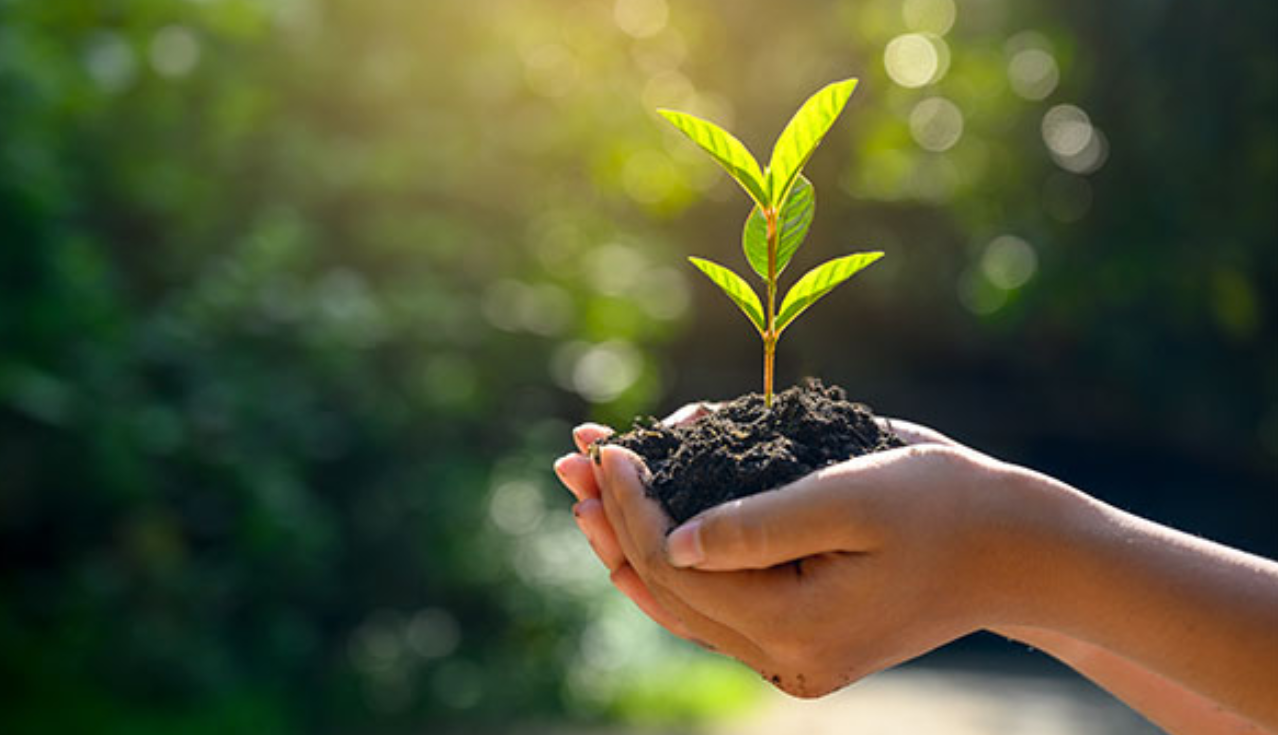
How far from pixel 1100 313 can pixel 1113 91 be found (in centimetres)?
145

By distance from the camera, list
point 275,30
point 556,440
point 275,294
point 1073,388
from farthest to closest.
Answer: point 1073,388 < point 556,440 < point 275,30 < point 275,294

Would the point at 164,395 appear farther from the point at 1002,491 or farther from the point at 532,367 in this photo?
the point at 1002,491

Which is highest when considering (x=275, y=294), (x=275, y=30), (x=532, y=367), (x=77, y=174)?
(x=275, y=30)

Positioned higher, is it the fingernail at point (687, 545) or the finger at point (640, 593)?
the fingernail at point (687, 545)

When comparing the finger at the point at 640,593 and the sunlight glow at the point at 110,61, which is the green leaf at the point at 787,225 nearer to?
the finger at the point at 640,593

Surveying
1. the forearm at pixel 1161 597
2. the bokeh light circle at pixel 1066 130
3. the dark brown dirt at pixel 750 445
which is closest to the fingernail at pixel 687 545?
the dark brown dirt at pixel 750 445

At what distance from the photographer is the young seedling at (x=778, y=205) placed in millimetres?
1711

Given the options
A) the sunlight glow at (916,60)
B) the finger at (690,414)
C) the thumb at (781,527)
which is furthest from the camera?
the sunlight glow at (916,60)

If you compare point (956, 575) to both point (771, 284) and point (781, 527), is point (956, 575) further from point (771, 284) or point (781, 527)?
point (771, 284)

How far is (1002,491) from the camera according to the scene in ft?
4.70

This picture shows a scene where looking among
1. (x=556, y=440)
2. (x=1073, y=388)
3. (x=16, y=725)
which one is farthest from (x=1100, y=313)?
(x=16, y=725)

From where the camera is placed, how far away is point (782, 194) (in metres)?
1.80

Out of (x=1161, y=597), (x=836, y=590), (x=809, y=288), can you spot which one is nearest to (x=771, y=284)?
(x=809, y=288)

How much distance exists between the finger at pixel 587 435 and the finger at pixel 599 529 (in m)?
0.18
